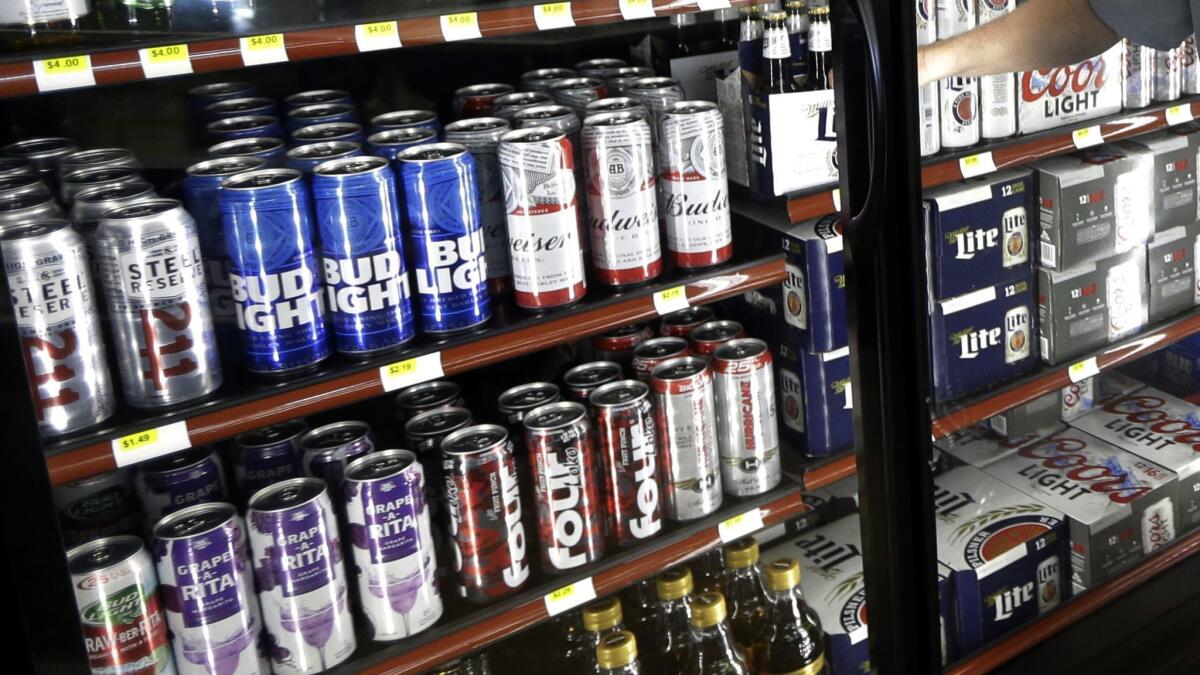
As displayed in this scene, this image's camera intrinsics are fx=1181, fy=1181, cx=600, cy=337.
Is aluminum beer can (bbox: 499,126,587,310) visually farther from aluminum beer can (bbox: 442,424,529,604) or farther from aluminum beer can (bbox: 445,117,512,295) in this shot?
aluminum beer can (bbox: 442,424,529,604)

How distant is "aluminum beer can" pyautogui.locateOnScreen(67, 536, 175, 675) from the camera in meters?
1.47

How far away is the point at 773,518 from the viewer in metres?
2.02

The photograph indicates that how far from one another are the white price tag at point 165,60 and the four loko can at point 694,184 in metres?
0.72

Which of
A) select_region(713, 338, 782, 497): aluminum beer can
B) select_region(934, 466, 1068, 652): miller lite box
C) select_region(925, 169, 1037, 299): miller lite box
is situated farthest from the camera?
select_region(934, 466, 1068, 652): miller lite box

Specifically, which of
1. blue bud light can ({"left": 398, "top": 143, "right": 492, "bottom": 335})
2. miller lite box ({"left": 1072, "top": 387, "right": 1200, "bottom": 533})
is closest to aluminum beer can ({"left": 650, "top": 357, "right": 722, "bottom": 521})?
blue bud light can ({"left": 398, "top": 143, "right": 492, "bottom": 335})

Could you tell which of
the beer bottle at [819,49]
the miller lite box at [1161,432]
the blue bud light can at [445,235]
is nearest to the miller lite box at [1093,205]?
the miller lite box at [1161,432]

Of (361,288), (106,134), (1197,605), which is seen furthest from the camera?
(1197,605)

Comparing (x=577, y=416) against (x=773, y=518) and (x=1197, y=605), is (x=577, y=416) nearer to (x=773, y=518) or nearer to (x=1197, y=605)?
(x=773, y=518)

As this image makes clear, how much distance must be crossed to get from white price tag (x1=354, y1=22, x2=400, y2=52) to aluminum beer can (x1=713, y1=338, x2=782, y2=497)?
29.6 inches

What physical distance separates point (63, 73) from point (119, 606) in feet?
2.16

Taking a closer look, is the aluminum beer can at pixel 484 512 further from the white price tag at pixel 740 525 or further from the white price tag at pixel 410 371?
the white price tag at pixel 740 525

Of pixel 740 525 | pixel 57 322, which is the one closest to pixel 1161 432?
pixel 740 525

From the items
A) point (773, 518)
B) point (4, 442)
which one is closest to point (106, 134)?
point (4, 442)

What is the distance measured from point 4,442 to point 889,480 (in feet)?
3.88
